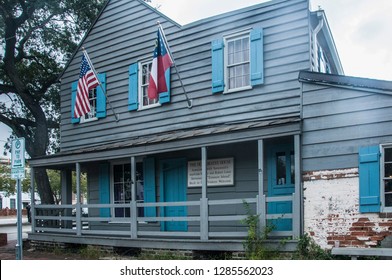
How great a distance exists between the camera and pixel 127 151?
33.3ft

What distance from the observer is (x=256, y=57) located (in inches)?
360

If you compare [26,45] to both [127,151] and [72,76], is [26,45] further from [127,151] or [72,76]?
[127,151]

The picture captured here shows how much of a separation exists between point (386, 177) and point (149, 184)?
19.1ft

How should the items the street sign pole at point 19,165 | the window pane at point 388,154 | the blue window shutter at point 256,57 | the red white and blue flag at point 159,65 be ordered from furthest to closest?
the red white and blue flag at point 159,65 < the blue window shutter at point 256,57 < the street sign pole at point 19,165 < the window pane at point 388,154

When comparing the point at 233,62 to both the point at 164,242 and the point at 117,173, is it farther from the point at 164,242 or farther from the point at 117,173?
the point at 117,173

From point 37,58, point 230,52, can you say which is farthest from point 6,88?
point 230,52

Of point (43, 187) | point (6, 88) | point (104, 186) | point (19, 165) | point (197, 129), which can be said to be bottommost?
point (43, 187)

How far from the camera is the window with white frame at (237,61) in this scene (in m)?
9.53

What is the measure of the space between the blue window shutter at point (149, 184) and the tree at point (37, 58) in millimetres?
6335

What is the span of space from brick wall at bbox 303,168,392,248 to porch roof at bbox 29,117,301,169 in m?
0.98

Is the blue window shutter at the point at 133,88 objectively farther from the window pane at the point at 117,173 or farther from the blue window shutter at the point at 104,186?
the blue window shutter at the point at 104,186

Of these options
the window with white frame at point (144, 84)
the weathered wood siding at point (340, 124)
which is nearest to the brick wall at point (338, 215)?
the weathered wood siding at point (340, 124)

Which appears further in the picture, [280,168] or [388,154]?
[280,168]

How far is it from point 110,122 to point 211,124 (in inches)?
136
